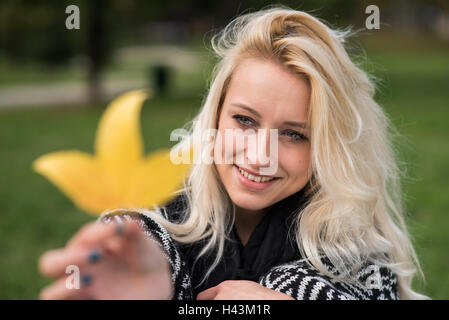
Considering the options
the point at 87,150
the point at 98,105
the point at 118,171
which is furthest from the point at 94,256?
the point at 98,105

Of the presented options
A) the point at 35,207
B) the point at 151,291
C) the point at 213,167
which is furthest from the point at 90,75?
the point at 151,291

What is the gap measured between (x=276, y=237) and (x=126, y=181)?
4.32ft

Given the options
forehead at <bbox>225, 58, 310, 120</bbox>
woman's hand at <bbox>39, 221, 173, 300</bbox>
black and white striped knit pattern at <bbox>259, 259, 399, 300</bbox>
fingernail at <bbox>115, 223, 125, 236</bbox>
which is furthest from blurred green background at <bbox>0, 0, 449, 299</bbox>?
fingernail at <bbox>115, 223, 125, 236</bbox>

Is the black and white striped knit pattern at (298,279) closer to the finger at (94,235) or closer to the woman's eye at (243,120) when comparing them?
the woman's eye at (243,120)

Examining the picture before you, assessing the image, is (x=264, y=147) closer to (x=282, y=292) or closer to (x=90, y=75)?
(x=282, y=292)

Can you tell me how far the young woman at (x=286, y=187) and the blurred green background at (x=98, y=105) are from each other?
668 mm

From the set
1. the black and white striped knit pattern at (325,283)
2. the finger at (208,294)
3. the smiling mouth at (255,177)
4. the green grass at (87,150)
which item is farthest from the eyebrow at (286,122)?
the green grass at (87,150)

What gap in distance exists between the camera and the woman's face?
6.84ft

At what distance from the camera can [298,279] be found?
81.8 inches

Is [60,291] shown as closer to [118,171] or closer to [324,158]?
[118,171]

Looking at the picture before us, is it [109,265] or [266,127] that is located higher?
[266,127]

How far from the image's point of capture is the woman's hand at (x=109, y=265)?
116 centimetres

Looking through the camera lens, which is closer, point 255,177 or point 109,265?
point 109,265

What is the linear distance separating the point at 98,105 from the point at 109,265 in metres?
12.5
